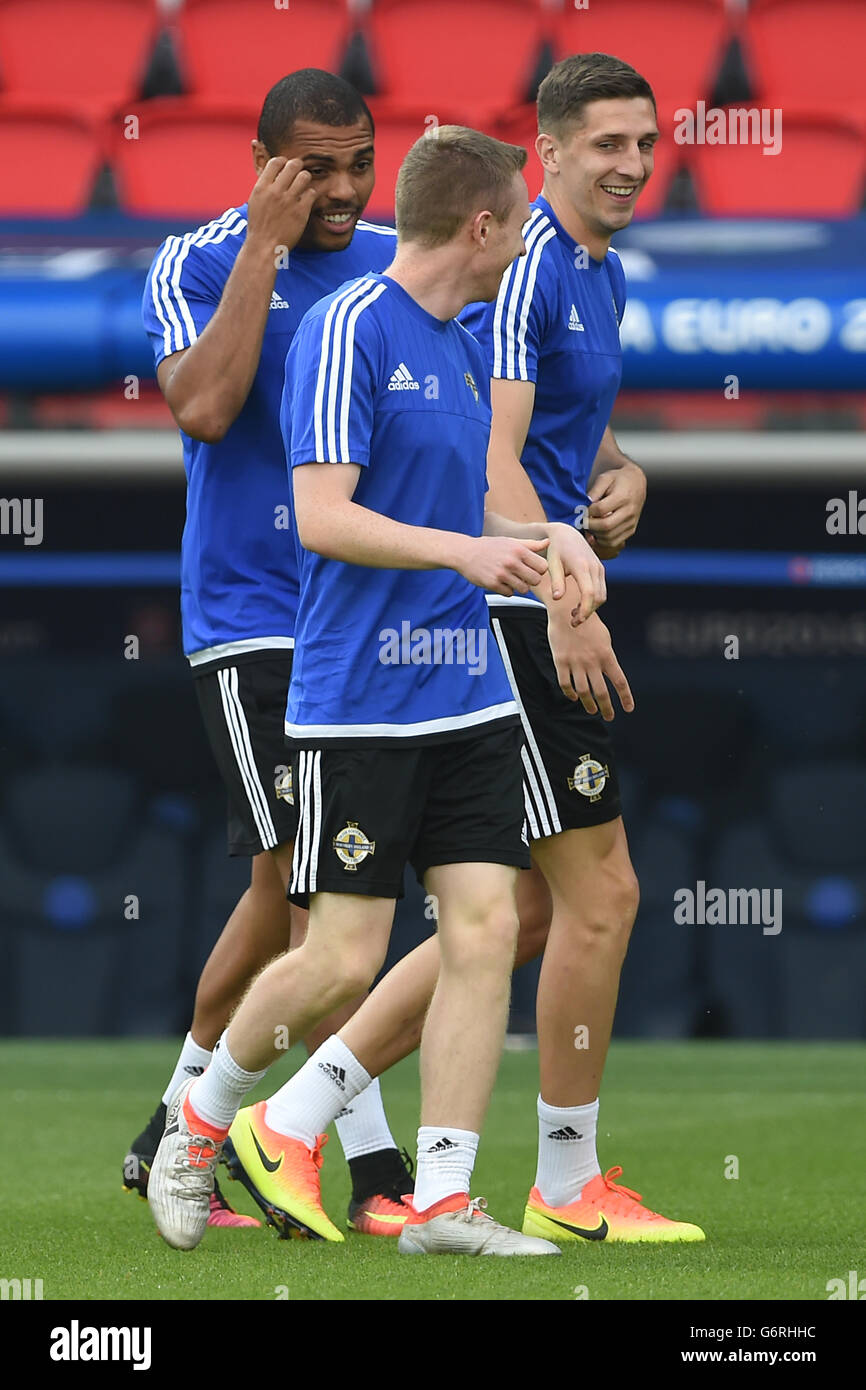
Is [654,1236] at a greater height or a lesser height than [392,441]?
lesser

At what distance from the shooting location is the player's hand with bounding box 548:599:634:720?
10.5 ft

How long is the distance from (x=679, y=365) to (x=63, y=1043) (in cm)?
343

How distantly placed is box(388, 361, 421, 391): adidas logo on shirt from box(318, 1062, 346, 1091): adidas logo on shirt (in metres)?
1.13

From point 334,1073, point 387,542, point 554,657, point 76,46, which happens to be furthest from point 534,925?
point 76,46

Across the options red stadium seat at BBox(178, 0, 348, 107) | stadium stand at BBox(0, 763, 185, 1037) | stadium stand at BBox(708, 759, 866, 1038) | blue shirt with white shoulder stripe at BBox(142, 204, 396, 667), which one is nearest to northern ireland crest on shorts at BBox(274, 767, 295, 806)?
blue shirt with white shoulder stripe at BBox(142, 204, 396, 667)

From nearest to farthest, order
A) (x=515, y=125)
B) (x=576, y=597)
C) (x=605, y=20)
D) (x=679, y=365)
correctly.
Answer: (x=576, y=597) < (x=679, y=365) < (x=515, y=125) < (x=605, y=20)

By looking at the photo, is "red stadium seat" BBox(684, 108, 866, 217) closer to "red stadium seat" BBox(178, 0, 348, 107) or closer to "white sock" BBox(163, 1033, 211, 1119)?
"red stadium seat" BBox(178, 0, 348, 107)

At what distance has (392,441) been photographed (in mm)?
3064

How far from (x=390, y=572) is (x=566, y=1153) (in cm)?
109

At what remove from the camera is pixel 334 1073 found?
340 cm

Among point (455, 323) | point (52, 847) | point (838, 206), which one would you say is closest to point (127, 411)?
point (52, 847)

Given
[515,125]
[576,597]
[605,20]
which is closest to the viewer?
[576,597]

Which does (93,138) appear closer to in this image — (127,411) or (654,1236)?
(127,411)

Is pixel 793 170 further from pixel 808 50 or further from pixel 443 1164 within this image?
pixel 443 1164
